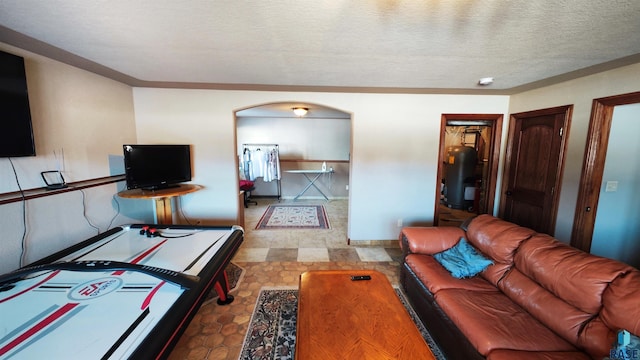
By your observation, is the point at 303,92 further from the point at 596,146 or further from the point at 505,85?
the point at 596,146

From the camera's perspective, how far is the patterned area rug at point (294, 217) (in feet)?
14.4

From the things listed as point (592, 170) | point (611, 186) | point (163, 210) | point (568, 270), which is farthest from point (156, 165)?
point (611, 186)

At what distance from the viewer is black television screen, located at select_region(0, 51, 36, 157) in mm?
1674

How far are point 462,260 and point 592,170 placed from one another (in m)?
1.68

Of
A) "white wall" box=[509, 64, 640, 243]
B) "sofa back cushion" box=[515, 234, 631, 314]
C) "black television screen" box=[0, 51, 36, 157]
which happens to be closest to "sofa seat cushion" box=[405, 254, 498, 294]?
"sofa back cushion" box=[515, 234, 631, 314]

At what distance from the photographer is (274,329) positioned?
1.91 m

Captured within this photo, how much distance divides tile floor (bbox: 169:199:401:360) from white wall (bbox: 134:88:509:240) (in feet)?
1.45

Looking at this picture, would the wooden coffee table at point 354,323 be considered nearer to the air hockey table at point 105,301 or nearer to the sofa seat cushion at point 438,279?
the sofa seat cushion at point 438,279

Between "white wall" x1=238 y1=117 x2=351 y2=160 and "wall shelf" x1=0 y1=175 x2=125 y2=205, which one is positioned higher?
"white wall" x1=238 y1=117 x2=351 y2=160

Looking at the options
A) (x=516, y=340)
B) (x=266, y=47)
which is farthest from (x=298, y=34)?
(x=516, y=340)

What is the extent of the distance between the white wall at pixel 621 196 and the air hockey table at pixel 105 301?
12.2ft

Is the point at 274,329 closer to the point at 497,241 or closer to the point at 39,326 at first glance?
the point at 39,326

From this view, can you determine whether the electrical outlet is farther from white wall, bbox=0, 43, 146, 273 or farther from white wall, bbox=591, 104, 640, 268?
white wall, bbox=0, 43, 146, 273

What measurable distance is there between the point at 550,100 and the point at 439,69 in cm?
162
